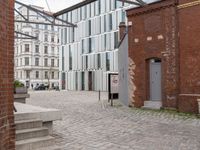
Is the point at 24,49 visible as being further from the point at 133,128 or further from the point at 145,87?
the point at 133,128

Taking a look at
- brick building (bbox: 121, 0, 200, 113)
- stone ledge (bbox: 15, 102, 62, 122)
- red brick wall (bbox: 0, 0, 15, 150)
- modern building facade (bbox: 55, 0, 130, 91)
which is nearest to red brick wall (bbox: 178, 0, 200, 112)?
brick building (bbox: 121, 0, 200, 113)

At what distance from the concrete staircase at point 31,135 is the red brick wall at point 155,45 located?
862 cm

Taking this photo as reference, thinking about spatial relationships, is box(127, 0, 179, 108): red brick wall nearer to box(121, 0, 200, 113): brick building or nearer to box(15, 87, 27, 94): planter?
box(121, 0, 200, 113): brick building

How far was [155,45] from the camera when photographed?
15180mm

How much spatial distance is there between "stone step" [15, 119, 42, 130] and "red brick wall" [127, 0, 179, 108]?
8579 millimetres

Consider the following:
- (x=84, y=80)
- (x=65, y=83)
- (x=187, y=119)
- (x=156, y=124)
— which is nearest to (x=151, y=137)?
(x=156, y=124)

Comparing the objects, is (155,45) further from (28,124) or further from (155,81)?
(28,124)

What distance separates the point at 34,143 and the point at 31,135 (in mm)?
290

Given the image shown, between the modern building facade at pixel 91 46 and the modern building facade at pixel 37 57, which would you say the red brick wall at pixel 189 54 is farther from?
the modern building facade at pixel 37 57


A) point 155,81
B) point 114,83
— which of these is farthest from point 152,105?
point 114,83

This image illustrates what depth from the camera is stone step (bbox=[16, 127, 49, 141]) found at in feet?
21.4

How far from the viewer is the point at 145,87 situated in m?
15.7

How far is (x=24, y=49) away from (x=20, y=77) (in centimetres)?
695

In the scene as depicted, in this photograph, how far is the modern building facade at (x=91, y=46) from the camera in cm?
4259
